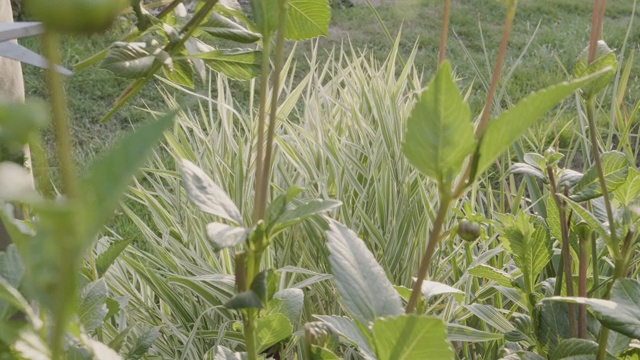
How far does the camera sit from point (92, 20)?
0.44 ft

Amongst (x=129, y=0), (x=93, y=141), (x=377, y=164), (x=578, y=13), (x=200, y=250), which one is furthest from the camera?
(x=578, y=13)

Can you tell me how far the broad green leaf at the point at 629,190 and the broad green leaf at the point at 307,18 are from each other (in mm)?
238

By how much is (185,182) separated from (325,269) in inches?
43.6

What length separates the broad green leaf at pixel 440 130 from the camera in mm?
247

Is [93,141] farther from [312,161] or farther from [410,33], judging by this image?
[410,33]

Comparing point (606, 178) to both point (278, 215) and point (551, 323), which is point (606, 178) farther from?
point (278, 215)

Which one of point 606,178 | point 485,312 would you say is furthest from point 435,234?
point 485,312

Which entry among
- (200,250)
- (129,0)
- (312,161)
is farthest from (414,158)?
(312,161)

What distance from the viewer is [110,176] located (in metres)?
0.15

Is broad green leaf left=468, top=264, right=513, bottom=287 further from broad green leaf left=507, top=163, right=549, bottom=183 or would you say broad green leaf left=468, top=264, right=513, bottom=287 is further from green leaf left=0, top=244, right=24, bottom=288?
green leaf left=0, top=244, right=24, bottom=288

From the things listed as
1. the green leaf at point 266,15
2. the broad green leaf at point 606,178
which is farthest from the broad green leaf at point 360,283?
the broad green leaf at point 606,178

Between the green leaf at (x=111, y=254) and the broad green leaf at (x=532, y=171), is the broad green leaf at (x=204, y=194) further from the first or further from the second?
the broad green leaf at (x=532, y=171)

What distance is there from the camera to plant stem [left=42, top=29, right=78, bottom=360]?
140 millimetres

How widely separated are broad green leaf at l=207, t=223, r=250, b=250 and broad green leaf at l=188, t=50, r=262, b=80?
0.15 metres
